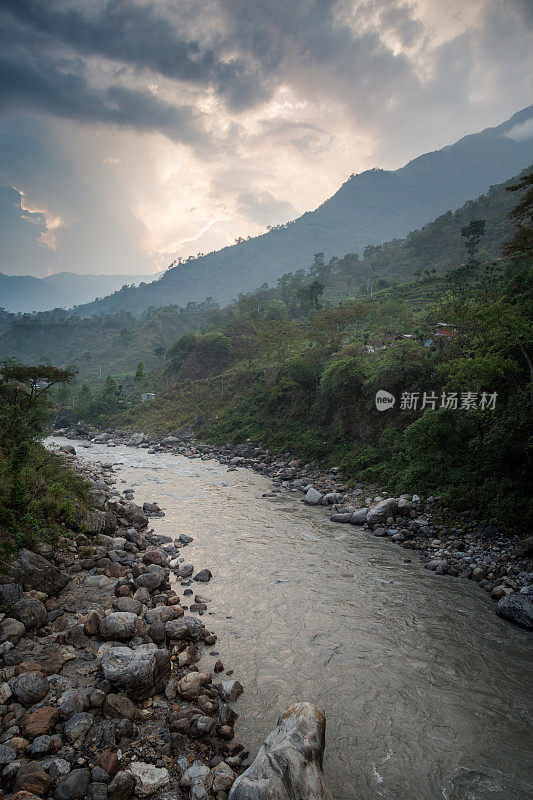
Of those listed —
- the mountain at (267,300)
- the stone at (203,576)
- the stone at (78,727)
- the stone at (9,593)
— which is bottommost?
the stone at (203,576)

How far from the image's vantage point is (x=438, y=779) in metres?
4.36

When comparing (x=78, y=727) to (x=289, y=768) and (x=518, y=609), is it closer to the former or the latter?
(x=289, y=768)

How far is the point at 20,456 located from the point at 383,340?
2608cm

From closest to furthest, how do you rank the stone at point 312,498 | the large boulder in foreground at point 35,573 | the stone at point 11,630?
the stone at point 11,630, the large boulder in foreground at point 35,573, the stone at point 312,498

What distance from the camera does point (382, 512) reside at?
12.8 m

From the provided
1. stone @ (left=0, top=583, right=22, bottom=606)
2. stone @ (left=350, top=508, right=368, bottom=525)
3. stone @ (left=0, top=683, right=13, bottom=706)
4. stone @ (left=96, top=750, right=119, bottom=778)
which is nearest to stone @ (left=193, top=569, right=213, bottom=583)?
stone @ (left=0, top=583, right=22, bottom=606)

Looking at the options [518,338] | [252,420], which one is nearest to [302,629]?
[518,338]

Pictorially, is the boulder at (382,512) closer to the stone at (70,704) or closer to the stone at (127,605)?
the stone at (127,605)

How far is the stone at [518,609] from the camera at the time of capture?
23.9 feet

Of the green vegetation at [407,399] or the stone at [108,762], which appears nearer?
the stone at [108,762]

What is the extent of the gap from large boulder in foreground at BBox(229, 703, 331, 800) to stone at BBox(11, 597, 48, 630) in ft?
12.8

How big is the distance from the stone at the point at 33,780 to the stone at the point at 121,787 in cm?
58

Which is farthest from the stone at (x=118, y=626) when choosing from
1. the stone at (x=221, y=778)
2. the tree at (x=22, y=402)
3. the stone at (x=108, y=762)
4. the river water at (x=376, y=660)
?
the tree at (x=22, y=402)

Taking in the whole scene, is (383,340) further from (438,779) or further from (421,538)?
(438,779)
